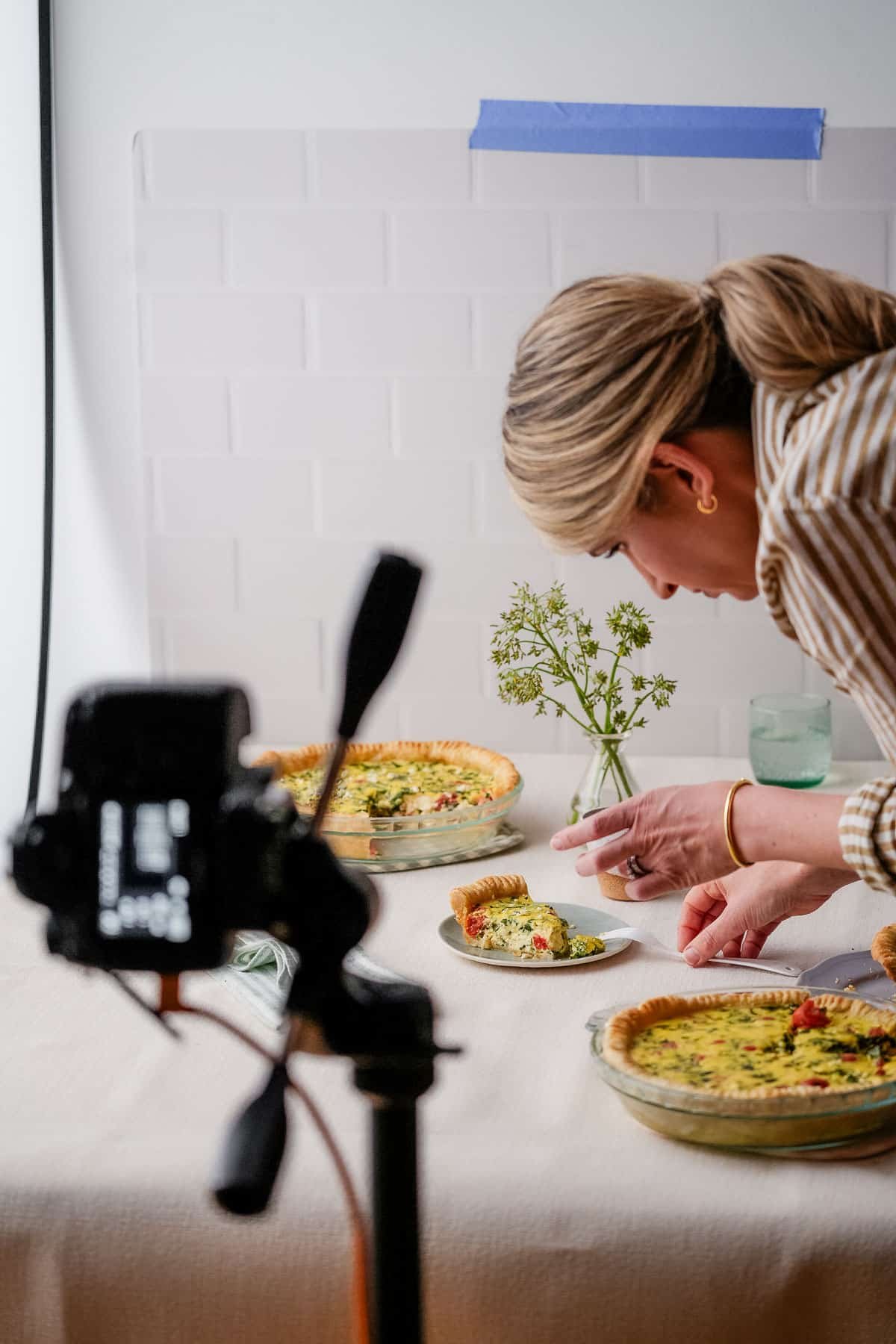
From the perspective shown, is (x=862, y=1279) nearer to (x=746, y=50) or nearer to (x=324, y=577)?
(x=324, y=577)

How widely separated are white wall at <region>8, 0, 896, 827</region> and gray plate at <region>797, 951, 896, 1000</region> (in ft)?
5.96

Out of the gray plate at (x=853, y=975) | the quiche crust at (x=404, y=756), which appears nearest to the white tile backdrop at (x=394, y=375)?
the quiche crust at (x=404, y=756)

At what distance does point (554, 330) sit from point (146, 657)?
1.85 meters

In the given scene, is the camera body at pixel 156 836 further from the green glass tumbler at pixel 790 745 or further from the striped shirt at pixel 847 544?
the green glass tumbler at pixel 790 745

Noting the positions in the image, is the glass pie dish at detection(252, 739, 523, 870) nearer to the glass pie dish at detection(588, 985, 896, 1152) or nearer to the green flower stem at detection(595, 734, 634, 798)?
the green flower stem at detection(595, 734, 634, 798)

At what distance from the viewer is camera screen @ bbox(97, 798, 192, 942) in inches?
21.4

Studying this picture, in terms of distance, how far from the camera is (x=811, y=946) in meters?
1.46

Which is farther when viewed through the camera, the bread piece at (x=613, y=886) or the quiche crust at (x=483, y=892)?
the bread piece at (x=613, y=886)

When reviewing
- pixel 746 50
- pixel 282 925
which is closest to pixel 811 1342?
pixel 282 925

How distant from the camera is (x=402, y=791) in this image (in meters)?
1.88

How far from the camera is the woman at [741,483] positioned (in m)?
1.13

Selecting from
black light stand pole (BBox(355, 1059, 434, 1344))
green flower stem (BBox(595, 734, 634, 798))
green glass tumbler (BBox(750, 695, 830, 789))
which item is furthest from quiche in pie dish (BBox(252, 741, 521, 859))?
black light stand pole (BBox(355, 1059, 434, 1344))

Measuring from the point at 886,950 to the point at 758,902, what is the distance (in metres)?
0.13

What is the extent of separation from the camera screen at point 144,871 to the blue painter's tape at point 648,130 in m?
2.35
